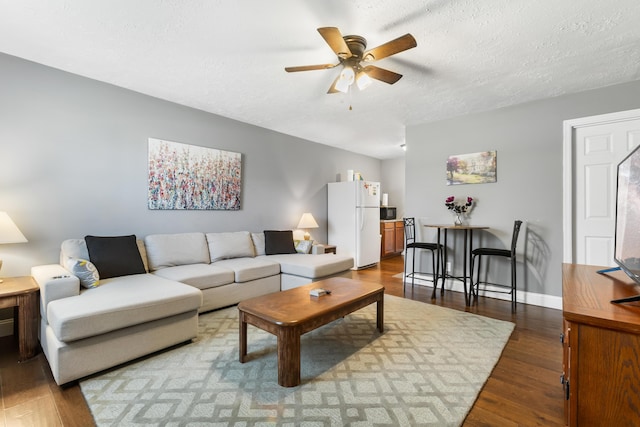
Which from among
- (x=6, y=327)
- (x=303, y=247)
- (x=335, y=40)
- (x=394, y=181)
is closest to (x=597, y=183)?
(x=335, y=40)

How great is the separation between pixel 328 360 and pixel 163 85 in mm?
3174

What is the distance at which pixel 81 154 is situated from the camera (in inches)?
114

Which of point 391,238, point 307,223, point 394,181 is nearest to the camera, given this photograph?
point 307,223

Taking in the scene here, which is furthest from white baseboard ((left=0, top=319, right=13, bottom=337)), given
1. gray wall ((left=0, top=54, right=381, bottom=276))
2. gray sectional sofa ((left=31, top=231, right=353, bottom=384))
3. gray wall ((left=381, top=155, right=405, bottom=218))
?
gray wall ((left=381, top=155, right=405, bottom=218))

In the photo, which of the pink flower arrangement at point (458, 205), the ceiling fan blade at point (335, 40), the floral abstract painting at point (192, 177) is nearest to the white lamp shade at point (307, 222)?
the floral abstract painting at point (192, 177)

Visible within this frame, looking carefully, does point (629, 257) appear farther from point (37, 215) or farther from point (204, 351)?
point (37, 215)

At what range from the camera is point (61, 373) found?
1.72 metres

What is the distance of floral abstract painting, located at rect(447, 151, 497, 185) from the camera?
12.2 ft

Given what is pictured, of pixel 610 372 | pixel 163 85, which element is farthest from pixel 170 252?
pixel 610 372

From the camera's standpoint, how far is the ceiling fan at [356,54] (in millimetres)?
1875

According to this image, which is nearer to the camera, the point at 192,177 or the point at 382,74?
the point at 382,74

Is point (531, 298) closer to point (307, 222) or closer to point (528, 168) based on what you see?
point (528, 168)

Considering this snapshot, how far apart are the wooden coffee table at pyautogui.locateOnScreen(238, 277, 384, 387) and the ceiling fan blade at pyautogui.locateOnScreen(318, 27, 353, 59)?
1.82 m

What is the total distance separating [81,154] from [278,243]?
2.50 metres
